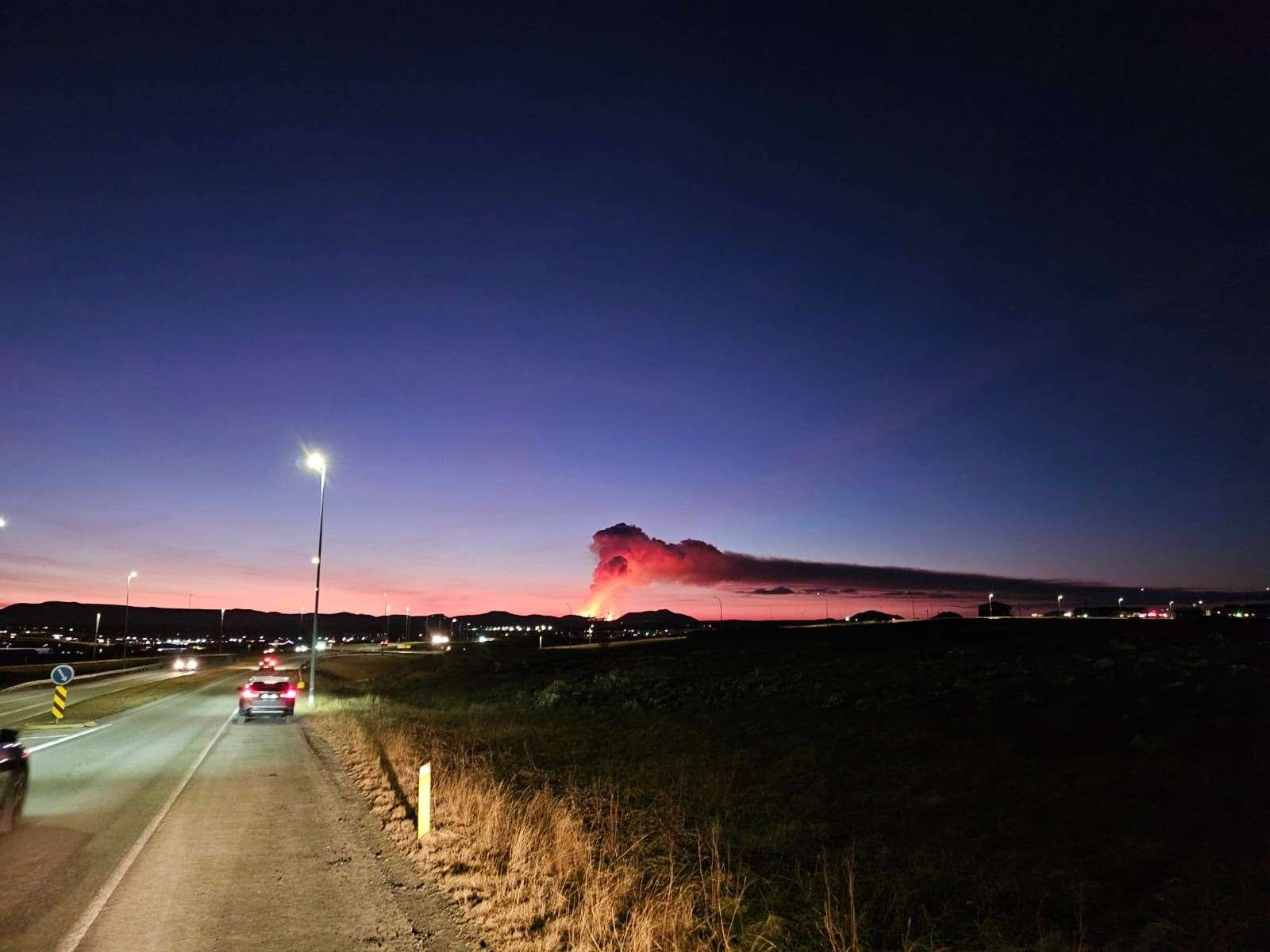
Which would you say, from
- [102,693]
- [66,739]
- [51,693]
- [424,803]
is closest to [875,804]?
[424,803]

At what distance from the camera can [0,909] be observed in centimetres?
770

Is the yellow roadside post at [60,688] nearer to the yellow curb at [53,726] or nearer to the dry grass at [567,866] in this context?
the yellow curb at [53,726]

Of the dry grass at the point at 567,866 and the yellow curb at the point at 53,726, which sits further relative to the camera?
the yellow curb at the point at 53,726

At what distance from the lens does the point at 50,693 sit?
4353 centimetres

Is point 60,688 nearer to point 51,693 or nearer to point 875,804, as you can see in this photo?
point 51,693

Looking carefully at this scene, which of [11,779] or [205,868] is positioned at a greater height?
[11,779]

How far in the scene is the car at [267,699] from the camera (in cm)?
2673

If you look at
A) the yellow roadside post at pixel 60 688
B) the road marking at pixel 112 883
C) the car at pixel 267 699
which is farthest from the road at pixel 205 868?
the yellow roadside post at pixel 60 688

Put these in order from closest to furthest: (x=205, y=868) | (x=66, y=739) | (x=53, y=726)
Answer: (x=205, y=868)
(x=66, y=739)
(x=53, y=726)

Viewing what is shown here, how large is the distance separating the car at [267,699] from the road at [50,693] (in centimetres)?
881

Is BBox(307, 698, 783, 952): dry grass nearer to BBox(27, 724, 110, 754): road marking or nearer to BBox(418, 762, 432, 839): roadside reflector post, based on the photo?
BBox(418, 762, 432, 839): roadside reflector post

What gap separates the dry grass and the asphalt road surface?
22469mm

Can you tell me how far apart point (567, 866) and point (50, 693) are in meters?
45.9

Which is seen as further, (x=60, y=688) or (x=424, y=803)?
(x=60, y=688)
